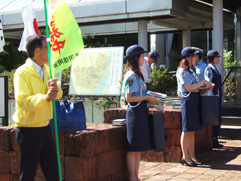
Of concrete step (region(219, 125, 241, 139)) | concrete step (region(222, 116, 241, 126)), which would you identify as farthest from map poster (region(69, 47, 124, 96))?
concrete step (region(222, 116, 241, 126))


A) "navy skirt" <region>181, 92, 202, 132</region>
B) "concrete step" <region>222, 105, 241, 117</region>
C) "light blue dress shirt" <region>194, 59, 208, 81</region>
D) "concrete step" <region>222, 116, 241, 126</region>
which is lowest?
"concrete step" <region>222, 116, 241, 126</region>

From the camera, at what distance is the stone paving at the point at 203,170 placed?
5449mm

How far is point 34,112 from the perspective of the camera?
3562mm

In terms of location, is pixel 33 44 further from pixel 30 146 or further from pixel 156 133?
pixel 156 133

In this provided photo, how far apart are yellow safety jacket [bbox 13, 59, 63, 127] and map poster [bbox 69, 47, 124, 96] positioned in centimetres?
558

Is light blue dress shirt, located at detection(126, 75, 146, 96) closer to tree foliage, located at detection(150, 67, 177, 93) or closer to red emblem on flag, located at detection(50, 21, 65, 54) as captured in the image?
red emblem on flag, located at detection(50, 21, 65, 54)

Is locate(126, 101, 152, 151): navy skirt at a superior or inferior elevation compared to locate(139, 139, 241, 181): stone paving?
superior

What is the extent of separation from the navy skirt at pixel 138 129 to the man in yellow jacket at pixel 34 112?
4.47 feet

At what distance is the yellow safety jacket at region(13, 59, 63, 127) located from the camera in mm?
3410

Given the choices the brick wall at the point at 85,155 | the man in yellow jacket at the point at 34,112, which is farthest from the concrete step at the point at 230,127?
the man in yellow jacket at the point at 34,112

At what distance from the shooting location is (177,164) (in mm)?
6352

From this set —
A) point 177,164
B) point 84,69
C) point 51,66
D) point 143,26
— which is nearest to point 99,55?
point 84,69

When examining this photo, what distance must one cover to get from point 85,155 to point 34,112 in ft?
3.64

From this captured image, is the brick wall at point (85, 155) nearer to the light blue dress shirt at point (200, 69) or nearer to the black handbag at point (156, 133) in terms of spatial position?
the black handbag at point (156, 133)
